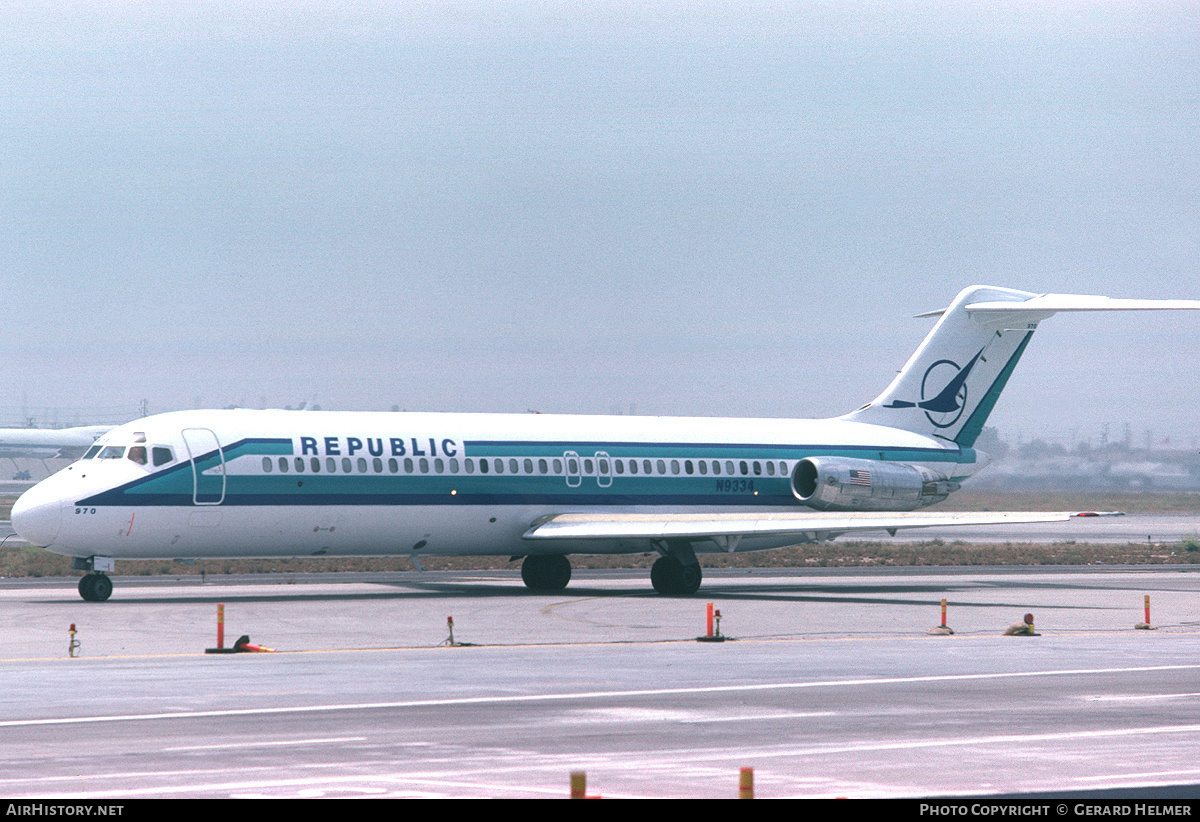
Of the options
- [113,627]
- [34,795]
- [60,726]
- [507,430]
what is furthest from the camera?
[507,430]

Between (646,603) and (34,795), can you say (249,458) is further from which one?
(34,795)

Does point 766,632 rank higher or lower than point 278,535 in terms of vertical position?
lower

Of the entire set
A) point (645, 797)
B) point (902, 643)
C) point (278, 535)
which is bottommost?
point (645, 797)

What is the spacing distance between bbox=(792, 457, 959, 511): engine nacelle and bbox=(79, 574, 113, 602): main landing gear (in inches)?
710

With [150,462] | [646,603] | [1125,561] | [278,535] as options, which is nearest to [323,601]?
[278,535]

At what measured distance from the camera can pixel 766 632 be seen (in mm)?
28578

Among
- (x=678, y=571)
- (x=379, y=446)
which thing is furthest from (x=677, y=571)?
(x=379, y=446)

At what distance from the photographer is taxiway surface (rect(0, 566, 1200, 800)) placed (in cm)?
1315

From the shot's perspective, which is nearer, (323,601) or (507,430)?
(323,601)

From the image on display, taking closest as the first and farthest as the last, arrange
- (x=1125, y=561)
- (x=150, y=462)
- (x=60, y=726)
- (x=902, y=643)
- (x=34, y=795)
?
(x=34, y=795) → (x=60, y=726) → (x=902, y=643) → (x=150, y=462) → (x=1125, y=561)

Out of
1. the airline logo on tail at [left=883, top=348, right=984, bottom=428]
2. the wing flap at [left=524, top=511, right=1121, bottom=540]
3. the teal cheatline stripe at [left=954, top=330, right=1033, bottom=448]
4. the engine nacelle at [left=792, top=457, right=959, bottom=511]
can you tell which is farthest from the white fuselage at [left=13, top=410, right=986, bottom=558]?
the teal cheatline stripe at [left=954, top=330, right=1033, bottom=448]

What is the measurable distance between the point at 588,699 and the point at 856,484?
81.5 ft

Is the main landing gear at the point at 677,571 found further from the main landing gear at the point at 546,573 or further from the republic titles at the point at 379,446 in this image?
the republic titles at the point at 379,446

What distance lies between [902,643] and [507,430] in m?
14.9
